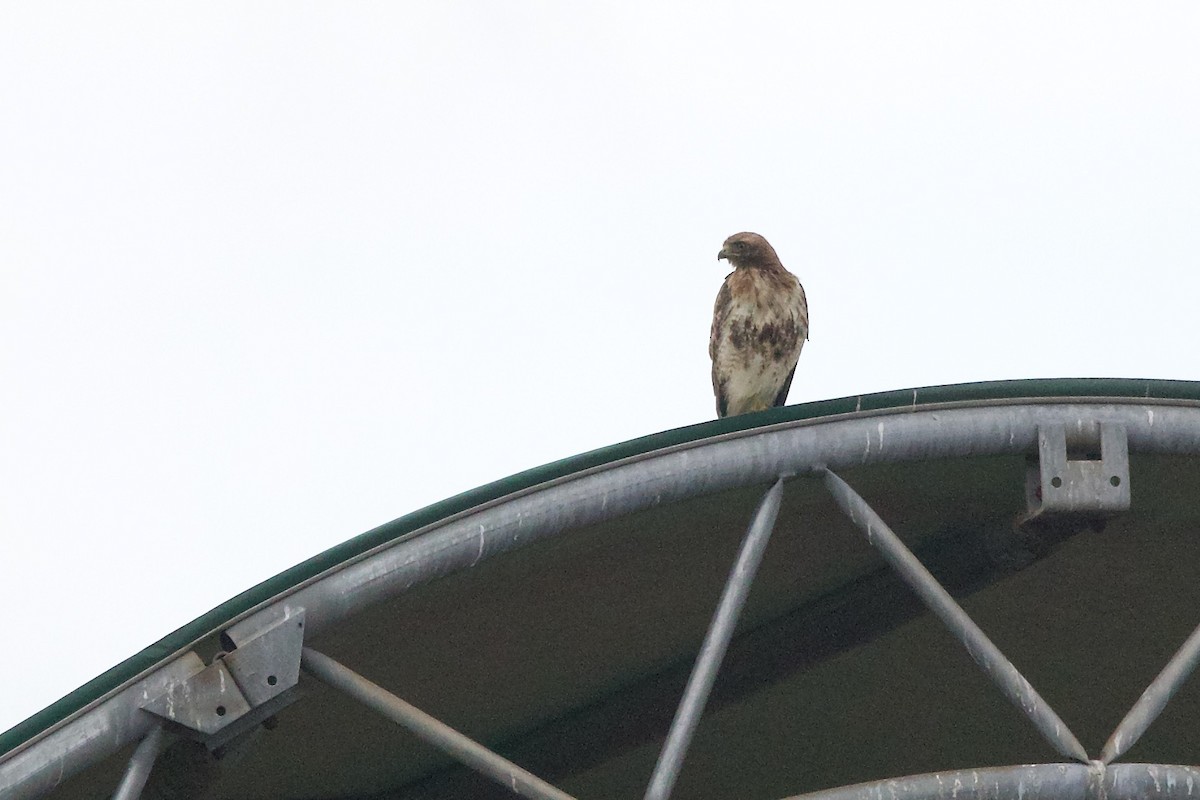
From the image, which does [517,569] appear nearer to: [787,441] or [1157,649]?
[787,441]

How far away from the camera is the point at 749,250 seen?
10453 millimetres

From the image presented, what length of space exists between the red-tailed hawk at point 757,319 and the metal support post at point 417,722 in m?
4.20

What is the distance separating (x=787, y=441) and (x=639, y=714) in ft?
7.21

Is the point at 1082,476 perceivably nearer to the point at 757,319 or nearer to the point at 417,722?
the point at 417,722

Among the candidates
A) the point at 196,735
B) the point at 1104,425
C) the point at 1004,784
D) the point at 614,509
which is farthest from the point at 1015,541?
the point at 196,735

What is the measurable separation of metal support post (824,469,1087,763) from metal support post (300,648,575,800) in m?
1.72

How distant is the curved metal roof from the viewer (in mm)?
6570

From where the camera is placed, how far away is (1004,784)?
269 inches

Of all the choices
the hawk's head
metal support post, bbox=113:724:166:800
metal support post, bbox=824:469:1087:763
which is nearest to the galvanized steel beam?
metal support post, bbox=824:469:1087:763

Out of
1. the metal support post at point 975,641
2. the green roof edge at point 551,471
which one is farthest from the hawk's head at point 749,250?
the metal support post at point 975,641

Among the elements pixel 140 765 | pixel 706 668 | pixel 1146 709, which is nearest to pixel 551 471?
pixel 706 668

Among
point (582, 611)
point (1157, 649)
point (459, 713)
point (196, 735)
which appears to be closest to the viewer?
point (196, 735)

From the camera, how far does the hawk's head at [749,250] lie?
10.5m

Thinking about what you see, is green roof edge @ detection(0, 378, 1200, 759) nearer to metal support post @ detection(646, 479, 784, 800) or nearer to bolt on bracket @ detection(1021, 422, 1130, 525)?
bolt on bracket @ detection(1021, 422, 1130, 525)
